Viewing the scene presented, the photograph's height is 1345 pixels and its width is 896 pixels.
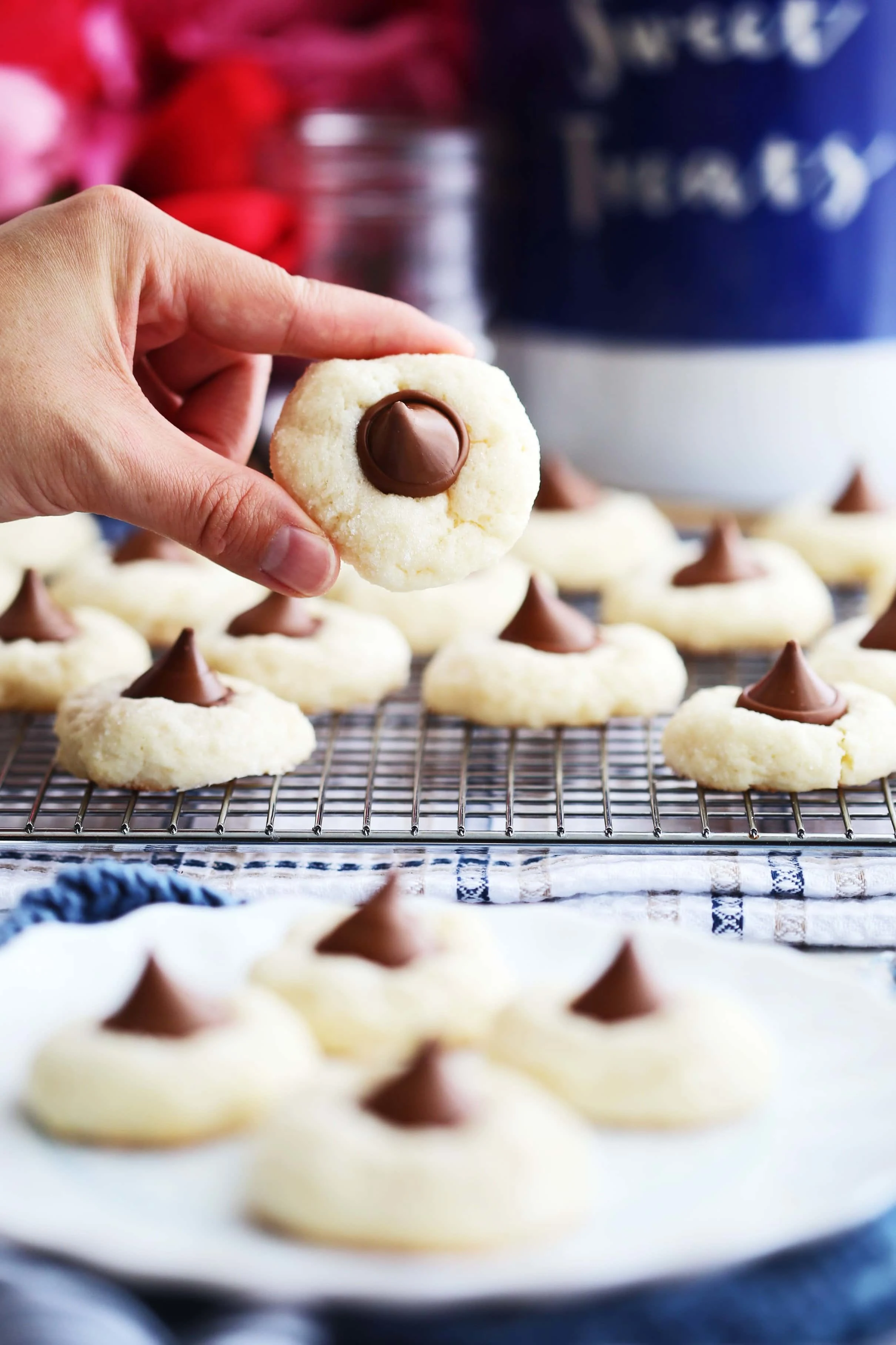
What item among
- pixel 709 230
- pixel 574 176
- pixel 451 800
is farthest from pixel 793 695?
pixel 574 176

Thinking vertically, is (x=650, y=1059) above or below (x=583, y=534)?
above

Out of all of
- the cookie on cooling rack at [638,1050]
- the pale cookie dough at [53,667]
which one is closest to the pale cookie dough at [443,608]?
the pale cookie dough at [53,667]

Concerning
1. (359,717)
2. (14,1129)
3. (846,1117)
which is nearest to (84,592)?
(359,717)

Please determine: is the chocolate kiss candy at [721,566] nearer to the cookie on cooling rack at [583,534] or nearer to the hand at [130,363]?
the cookie on cooling rack at [583,534]

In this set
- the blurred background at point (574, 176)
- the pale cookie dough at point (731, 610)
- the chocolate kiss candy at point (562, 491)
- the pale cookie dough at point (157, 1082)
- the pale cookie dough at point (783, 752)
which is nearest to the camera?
the pale cookie dough at point (157, 1082)

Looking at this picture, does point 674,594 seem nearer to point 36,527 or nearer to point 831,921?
point 831,921

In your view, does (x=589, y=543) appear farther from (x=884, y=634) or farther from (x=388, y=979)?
(x=388, y=979)
